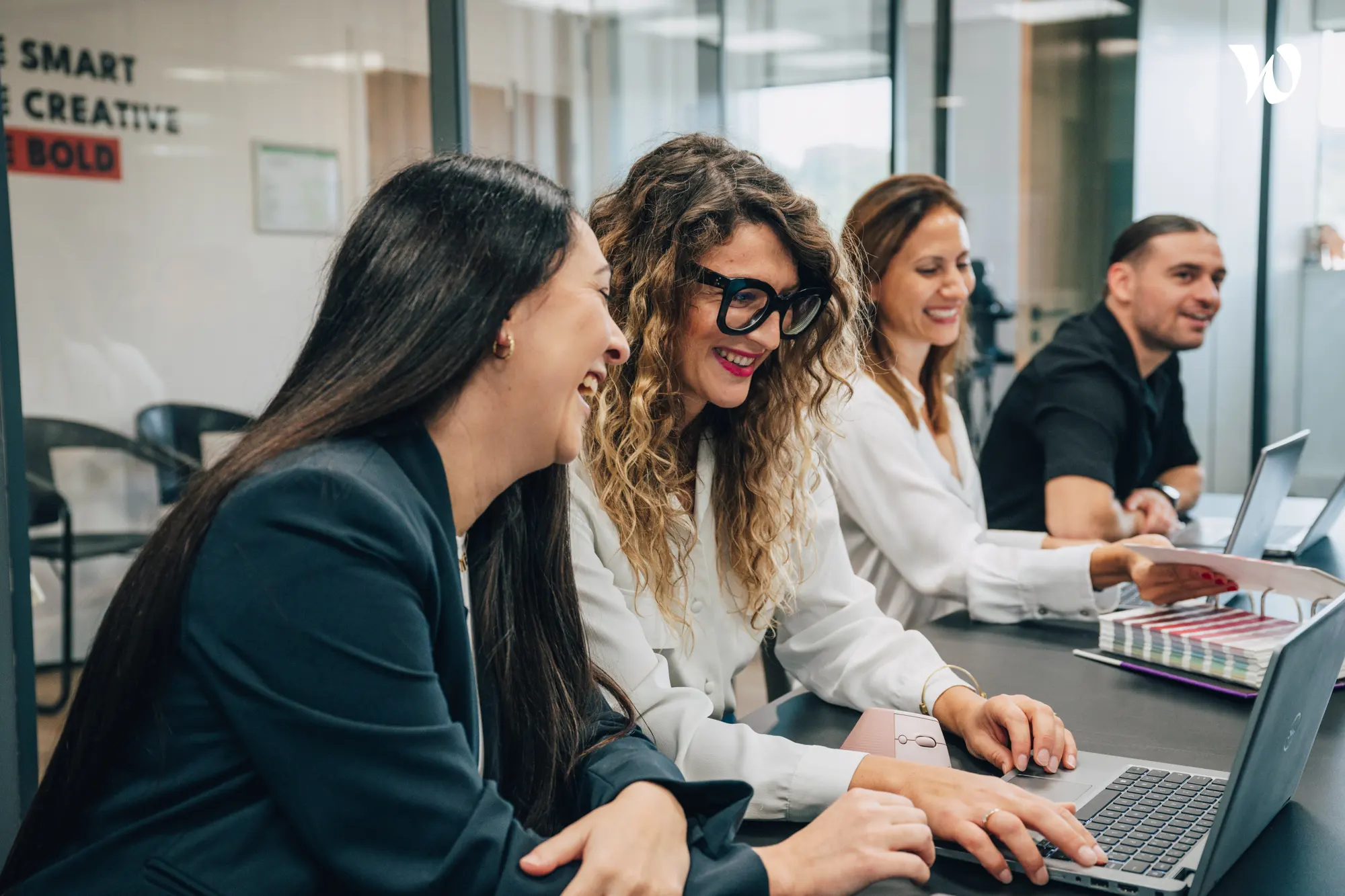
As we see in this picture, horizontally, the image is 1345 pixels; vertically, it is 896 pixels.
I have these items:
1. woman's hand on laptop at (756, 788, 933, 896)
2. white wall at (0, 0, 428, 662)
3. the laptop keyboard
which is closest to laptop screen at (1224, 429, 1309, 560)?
the laptop keyboard

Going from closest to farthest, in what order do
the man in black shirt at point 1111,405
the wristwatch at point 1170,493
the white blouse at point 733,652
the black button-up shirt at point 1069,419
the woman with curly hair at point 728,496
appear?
the white blouse at point 733,652 → the woman with curly hair at point 728,496 → the man in black shirt at point 1111,405 → the black button-up shirt at point 1069,419 → the wristwatch at point 1170,493

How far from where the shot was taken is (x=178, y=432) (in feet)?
9.32

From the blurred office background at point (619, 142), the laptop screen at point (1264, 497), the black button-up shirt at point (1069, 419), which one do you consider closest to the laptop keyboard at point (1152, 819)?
the blurred office background at point (619, 142)

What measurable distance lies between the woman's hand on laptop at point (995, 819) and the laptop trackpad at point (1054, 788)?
65 millimetres

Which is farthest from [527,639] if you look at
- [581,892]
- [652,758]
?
[581,892]

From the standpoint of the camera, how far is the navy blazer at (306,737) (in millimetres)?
892

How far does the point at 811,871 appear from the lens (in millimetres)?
1046

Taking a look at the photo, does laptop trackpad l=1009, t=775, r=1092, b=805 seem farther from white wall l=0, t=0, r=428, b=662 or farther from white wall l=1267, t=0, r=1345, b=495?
white wall l=1267, t=0, r=1345, b=495

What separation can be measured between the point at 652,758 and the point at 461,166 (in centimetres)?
60

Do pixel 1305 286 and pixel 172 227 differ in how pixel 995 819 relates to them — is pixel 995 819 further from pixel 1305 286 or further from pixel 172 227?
pixel 1305 286

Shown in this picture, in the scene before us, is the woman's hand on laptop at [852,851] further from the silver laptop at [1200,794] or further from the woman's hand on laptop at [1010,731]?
the woman's hand on laptop at [1010,731]

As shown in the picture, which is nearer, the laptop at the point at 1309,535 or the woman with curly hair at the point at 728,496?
the woman with curly hair at the point at 728,496

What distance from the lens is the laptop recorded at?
2.70 metres

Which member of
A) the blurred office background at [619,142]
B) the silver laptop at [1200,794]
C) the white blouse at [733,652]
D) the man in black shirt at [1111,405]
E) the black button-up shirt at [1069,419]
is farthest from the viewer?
the black button-up shirt at [1069,419]
